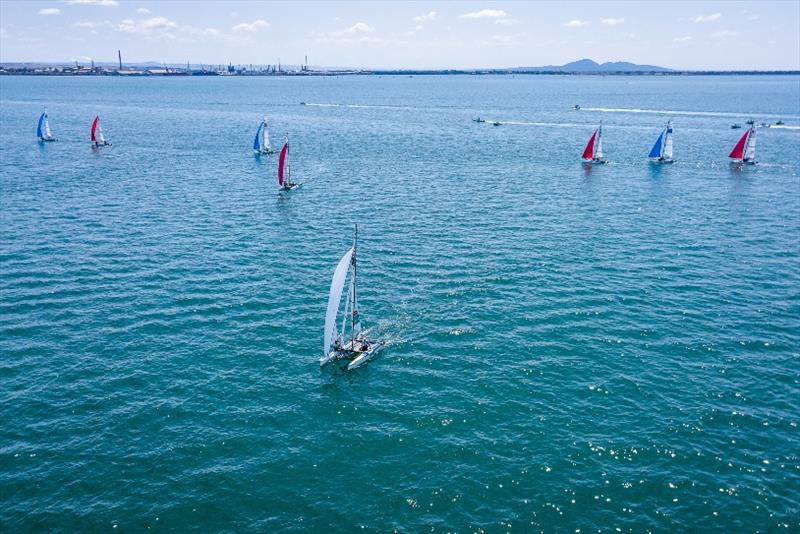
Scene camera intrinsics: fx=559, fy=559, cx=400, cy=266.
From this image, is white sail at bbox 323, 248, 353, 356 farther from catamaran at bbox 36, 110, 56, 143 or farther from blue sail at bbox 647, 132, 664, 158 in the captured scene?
catamaran at bbox 36, 110, 56, 143

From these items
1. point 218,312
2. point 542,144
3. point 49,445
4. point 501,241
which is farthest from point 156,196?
point 542,144

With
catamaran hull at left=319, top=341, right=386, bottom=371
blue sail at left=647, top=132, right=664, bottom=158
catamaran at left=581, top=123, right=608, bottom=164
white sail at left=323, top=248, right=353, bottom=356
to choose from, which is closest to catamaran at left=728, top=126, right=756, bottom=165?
blue sail at left=647, top=132, right=664, bottom=158

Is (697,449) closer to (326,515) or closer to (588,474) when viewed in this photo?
(588,474)

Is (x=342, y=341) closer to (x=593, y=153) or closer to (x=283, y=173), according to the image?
(x=283, y=173)

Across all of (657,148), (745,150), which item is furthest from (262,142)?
(745,150)

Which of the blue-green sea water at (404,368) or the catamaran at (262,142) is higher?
the catamaran at (262,142)

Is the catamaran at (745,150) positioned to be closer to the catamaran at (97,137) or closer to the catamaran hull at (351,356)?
the catamaran hull at (351,356)

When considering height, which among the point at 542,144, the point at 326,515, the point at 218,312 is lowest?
the point at 326,515

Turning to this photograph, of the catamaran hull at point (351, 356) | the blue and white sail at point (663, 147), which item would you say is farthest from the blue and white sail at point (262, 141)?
the catamaran hull at point (351, 356)
